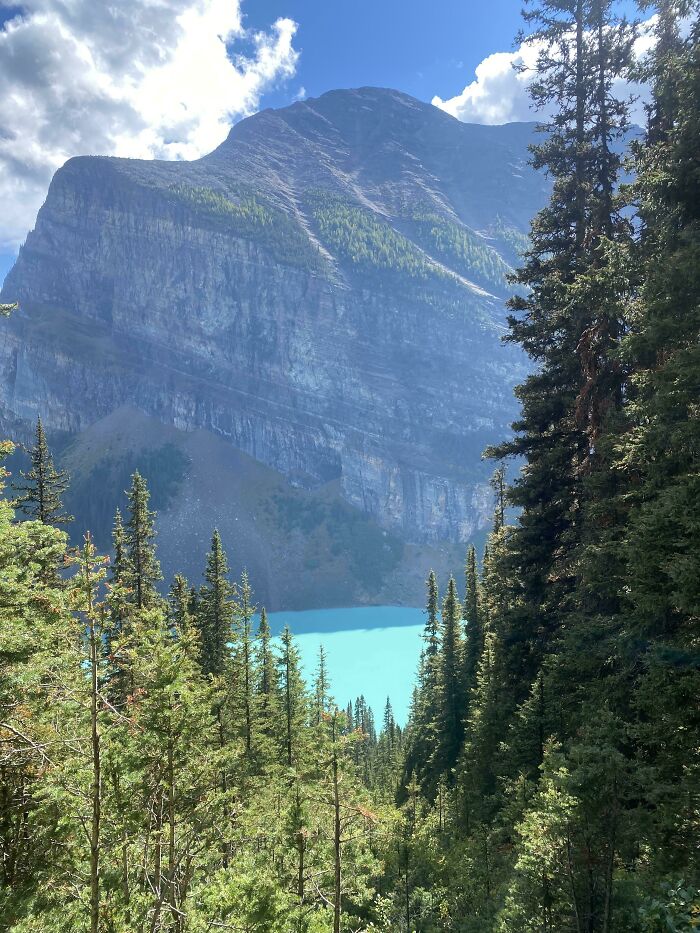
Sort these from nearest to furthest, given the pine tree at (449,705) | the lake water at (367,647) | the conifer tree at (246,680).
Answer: the conifer tree at (246,680)
the pine tree at (449,705)
the lake water at (367,647)

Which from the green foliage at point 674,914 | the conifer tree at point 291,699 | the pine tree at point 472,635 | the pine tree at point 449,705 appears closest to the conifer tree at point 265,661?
the conifer tree at point 291,699

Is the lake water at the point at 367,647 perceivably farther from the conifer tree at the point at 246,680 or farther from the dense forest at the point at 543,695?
the dense forest at the point at 543,695

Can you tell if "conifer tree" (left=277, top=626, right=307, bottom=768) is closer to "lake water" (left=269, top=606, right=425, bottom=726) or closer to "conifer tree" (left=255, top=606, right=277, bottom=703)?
"conifer tree" (left=255, top=606, right=277, bottom=703)

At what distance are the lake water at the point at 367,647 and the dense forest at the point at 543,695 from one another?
53.6 m

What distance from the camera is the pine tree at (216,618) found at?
28.2 metres

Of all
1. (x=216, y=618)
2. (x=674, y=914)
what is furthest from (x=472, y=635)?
(x=674, y=914)

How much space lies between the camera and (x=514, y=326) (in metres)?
18.4

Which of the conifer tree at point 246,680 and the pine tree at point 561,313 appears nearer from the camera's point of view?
the pine tree at point 561,313

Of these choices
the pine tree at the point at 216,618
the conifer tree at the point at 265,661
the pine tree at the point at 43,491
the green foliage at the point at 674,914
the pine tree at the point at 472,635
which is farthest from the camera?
the pine tree at the point at 472,635

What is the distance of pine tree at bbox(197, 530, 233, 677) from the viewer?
92.6 ft

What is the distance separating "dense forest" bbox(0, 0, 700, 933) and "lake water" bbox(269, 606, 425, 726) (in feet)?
176

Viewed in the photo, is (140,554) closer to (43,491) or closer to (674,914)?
(43,491)

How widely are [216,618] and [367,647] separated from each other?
108m

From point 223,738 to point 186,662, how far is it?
1391cm
